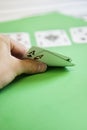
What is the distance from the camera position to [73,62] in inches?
32.1

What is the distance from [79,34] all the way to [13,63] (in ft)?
1.15

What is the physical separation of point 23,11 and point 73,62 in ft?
1.43

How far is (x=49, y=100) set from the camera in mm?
681

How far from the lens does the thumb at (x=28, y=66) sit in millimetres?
732

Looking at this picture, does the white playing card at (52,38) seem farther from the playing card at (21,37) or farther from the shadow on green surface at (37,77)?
the shadow on green surface at (37,77)

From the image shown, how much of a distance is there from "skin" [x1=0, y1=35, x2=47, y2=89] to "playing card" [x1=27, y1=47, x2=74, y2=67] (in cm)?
2

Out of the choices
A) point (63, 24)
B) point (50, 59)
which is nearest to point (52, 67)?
point (50, 59)

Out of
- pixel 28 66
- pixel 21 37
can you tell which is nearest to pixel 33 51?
pixel 28 66

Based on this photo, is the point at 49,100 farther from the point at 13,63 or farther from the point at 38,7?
the point at 38,7

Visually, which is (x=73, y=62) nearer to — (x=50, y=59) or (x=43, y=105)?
(x=50, y=59)

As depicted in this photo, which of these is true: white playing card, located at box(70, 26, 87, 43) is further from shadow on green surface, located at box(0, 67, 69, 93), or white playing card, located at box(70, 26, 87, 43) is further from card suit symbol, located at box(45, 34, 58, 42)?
shadow on green surface, located at box(0, 67, 69, 93)

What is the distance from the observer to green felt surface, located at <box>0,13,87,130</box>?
24.3 inches

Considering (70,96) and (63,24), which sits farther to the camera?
(63,24)

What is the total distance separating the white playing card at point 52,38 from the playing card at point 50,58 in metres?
0.16
